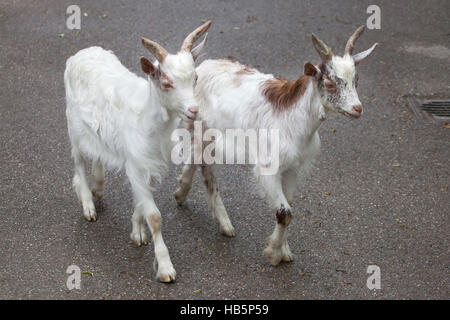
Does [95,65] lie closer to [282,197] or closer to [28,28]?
[282,197]

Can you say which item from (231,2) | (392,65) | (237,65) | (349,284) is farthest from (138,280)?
(231,2)

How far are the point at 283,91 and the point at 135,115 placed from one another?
1.19 m

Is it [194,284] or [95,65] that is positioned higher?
[95,65]

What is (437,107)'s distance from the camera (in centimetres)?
746

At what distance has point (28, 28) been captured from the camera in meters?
8.95

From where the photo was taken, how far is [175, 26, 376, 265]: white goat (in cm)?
436

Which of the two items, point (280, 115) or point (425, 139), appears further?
point (425, 139)

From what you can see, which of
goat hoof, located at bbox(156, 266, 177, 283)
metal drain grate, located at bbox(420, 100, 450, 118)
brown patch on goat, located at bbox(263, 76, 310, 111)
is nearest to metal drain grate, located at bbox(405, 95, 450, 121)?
metal drain grate, located at bbox(420, 100, 450, 118)

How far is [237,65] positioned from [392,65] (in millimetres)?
3856

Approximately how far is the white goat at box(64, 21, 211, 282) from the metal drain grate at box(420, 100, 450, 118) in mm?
3882

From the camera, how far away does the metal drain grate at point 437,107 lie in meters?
7.32

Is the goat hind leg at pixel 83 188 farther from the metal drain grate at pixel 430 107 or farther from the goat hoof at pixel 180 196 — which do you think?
the metal drain grate at pixel 430 107

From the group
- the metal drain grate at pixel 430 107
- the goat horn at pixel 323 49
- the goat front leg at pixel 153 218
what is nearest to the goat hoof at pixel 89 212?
the goat front leg at pixel 153 218
